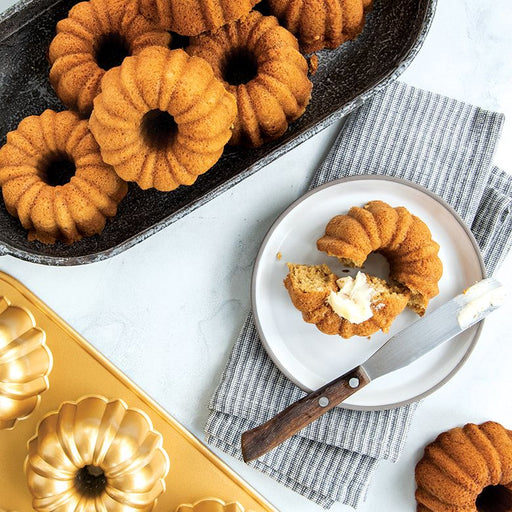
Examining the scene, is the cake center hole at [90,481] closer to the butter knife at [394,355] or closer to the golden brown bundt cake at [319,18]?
the butter knife at [394,355]

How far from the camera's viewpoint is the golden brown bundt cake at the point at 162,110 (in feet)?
3.55

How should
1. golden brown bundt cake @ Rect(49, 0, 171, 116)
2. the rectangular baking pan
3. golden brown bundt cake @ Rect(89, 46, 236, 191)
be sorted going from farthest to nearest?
the rectangular baking pan → golden brown bundt cake @ Rect(49, 0, 171, 116) → golden brown bundt cake @ Rect(89, 46, 236, 191)

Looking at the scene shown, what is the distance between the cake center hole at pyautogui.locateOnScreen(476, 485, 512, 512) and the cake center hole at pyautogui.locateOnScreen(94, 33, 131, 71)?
1211 mm

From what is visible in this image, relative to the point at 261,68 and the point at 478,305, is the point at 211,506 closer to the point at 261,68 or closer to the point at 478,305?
the point at 478,305

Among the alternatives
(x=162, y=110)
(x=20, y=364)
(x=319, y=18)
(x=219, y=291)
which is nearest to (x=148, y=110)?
(x=162, y=110)

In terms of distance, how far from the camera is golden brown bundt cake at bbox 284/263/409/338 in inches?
49.2

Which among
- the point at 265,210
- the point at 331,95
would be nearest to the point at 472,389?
the point at 265,210

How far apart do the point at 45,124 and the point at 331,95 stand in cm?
56

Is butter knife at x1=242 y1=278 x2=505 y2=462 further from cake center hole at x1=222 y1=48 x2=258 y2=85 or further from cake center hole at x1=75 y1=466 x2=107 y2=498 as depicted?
cake center hole at x1=222 y1=48 x2=258 y2=85

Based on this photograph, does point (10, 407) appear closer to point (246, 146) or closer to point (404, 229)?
point (246, 146)

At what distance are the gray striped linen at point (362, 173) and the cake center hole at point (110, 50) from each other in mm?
482

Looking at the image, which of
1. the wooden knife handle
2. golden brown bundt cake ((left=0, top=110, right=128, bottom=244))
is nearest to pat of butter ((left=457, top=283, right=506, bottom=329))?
the wooden knife handle

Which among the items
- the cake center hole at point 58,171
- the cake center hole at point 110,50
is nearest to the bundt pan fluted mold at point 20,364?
the cake center hole at point 58,171

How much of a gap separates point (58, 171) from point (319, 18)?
594 mm
